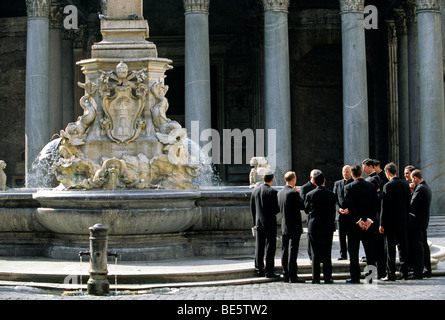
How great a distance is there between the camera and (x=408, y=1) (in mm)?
31469

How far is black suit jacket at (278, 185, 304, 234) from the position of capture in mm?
10633

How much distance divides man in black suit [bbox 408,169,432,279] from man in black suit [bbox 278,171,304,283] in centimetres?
182

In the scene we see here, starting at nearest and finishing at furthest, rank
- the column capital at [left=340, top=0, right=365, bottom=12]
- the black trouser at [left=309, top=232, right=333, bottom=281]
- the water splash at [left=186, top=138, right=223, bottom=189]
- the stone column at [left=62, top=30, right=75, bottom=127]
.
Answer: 1. the black trouser at [left=309, top=232, right=333, bottom=281]
2. the water splash at [left=186, top=138, right=223, bottom=189]
3. the column capital at [left=340, top=0, right=365, bottom=12]
4. the stone column at [left=62, top=30, right=75, bottom=127]

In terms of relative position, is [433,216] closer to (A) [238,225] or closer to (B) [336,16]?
(B) [336,16]

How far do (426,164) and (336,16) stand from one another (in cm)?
981

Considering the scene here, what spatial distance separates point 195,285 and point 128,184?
97.5 inches

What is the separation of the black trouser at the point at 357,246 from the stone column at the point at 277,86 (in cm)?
1666

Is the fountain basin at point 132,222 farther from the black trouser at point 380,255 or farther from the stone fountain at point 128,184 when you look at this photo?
the black trouser at point 380,255

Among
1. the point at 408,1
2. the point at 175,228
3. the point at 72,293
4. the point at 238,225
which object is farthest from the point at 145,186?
the point at 408,1

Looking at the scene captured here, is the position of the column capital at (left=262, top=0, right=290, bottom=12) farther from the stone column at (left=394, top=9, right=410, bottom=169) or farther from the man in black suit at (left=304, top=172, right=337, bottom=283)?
the man in black suit at (left=304, top=172, right=337, bottom=283)

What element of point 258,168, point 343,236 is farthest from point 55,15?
point 343,236

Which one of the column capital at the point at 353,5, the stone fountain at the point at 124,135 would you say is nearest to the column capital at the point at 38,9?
the column capital at the point at 353,5

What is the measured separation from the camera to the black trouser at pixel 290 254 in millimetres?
10469

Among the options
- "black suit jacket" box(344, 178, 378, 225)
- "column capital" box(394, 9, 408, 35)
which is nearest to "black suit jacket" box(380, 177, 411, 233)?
"black suit jacket" box(344, 178, 378, 225)
